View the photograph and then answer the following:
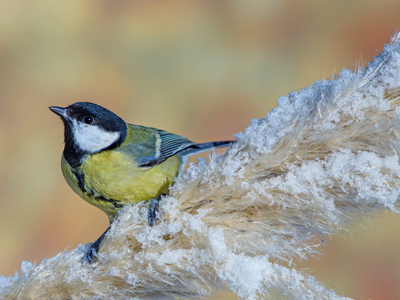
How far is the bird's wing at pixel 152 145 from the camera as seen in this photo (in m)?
1.12

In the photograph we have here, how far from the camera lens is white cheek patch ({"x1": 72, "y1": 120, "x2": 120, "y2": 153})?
3.50 ft

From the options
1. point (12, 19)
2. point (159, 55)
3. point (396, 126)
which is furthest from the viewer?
point (159, 55)

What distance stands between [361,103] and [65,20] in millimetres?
1599

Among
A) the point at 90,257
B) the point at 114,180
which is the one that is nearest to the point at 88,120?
the point at 114,180

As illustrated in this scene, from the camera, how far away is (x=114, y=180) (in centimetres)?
100

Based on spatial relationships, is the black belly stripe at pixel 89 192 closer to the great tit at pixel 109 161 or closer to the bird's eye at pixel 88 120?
the great tit at pixel 109 161

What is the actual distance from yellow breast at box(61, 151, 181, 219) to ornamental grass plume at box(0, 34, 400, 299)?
28 cm

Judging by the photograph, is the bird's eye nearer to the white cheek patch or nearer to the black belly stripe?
the white cheek patch

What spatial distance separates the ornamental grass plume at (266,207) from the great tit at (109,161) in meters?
0.28

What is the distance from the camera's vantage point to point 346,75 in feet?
2.16

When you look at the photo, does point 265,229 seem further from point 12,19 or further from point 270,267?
point 12,19

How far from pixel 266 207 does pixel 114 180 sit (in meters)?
0.49

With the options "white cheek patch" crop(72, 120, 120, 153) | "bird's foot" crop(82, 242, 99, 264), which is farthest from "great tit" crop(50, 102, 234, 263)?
"bird's foot" crop(82, 242, 99, 264)

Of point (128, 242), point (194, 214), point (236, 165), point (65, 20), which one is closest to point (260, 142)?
point (236, 165)
